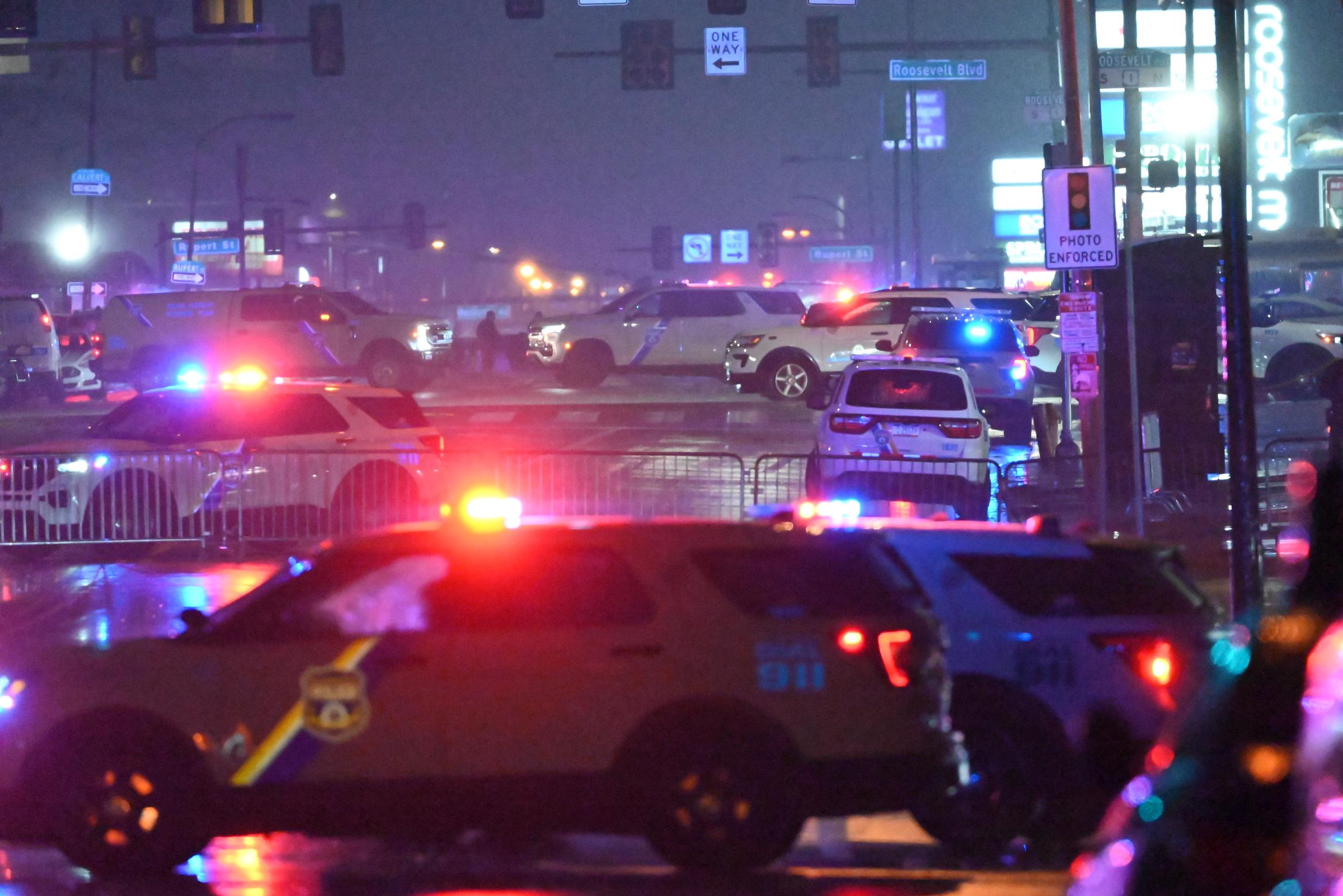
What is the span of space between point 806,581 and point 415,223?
4896 cm

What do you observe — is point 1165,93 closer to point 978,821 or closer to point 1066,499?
point 1066,499

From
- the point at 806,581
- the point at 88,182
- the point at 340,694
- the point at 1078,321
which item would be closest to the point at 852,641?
the point at 806,581

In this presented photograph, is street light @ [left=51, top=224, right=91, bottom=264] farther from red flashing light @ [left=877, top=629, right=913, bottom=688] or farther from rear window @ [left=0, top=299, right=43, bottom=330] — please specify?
red flashing light @ [left=877, top=629, right=913, bottom=688]

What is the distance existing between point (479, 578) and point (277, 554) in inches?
372

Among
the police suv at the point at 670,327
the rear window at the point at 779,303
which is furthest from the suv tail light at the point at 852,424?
the rear window at the point at 779,303

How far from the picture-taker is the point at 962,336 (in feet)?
74.6

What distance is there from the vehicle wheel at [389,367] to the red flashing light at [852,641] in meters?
25.3

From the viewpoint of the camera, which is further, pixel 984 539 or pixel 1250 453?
pixel 1250 453

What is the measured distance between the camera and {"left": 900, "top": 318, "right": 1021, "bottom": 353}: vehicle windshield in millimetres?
22516

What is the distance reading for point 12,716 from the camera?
6.30m

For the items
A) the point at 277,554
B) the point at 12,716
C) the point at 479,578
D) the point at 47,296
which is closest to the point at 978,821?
the point at 479,578

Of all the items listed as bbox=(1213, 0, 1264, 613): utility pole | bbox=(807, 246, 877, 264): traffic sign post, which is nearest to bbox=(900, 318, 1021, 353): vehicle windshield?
bbox=(1213, 0, 1264, 613): utility pole

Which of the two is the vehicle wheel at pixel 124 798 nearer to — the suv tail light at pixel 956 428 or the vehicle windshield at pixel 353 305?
the suv tail light at pixel 956 428

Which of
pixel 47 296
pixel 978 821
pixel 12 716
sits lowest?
pixel 978 821
